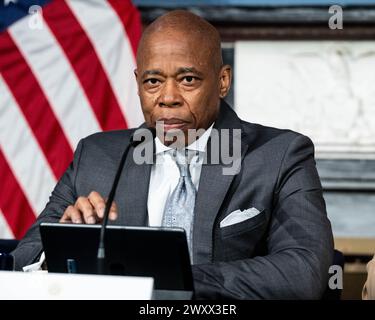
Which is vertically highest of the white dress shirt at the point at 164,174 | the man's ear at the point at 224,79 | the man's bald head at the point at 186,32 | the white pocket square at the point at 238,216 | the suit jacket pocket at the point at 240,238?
the man's bald head at the point at 186,32

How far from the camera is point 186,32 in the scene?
9.43ft

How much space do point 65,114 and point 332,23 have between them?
1.17m

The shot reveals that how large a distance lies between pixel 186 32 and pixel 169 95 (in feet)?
0.62

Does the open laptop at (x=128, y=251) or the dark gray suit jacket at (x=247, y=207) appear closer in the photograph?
the open laptop at (x=128, y=251)

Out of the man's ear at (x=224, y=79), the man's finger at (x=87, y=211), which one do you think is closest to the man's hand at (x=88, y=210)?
the man's finger at (x=87, y=211)

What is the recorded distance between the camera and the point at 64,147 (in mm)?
4230

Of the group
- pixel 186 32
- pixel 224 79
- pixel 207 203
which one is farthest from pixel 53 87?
pixel 207 203

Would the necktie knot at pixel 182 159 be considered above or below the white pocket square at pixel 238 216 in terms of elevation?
above

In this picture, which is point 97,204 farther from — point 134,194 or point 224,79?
point 224,79

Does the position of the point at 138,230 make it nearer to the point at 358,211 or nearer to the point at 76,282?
the point at 76,282

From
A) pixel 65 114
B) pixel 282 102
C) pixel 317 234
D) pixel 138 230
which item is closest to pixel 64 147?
pixel 65 114

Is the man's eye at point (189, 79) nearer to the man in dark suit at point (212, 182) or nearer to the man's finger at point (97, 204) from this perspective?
the man in dark suit at point (212, 182)

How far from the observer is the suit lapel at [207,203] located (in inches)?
109

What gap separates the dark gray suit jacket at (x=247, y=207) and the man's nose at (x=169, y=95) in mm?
198
